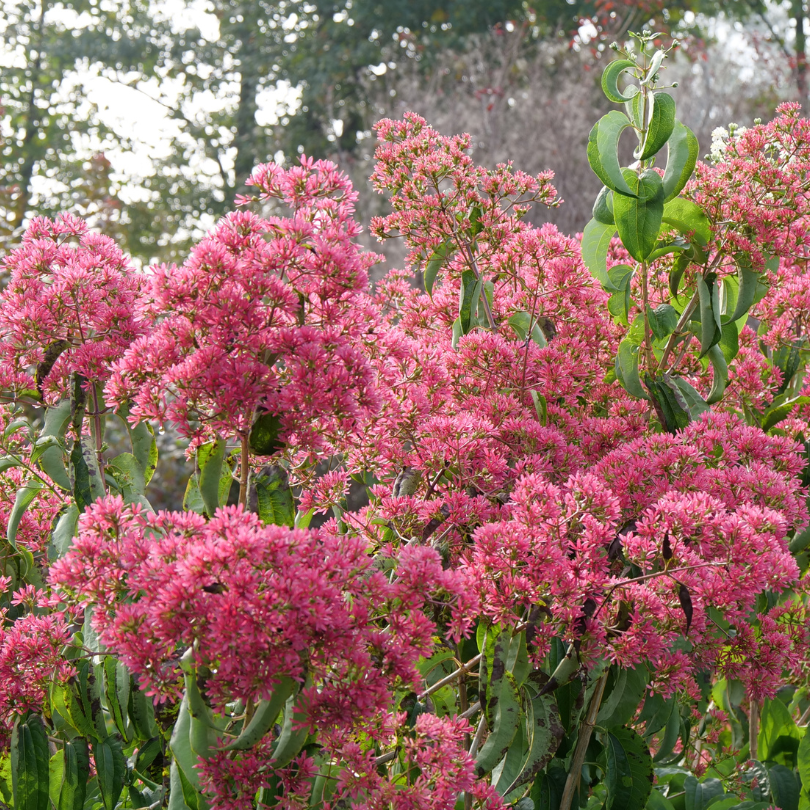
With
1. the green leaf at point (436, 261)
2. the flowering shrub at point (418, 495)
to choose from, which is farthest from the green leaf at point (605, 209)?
the green leaf at point (436, 261)

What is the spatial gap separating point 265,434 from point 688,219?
1.16m

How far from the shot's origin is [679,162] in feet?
5.86

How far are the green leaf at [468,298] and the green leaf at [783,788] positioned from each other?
4.58ft

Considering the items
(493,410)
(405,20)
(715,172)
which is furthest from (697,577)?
(405,20)

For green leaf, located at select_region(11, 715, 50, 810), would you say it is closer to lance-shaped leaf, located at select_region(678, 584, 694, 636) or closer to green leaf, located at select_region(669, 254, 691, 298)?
lance-shaped leaf, located at select_region(678, 584, 694, 636)

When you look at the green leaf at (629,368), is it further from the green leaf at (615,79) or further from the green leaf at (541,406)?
the green leaf at (615,79)

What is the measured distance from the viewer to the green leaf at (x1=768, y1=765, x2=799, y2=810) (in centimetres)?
214

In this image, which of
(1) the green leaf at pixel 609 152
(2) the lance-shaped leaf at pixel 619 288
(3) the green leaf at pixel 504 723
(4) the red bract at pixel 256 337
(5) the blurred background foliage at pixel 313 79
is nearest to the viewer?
(4) the red bract at pixel 256 337

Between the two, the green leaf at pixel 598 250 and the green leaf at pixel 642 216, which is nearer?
the green leaf at pixel 642 216

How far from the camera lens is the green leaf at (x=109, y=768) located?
1.61 m

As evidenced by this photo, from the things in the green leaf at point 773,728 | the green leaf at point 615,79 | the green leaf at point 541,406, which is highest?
the green leaf at point 615,79

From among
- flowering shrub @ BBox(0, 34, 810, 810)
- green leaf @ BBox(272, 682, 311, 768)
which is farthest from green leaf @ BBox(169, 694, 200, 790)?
green leaf @ BBox(272, 682, 311, 768)

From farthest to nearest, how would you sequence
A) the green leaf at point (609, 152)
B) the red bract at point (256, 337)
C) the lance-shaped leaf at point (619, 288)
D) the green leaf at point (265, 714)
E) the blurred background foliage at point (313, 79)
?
the blurred background foliage at point (313, 79) < the lance-shaped leaf at point (619, 288) < the green leaf at point (609, 152) < the red bract at point (256, 337) < the green leaf at point (265, 714)

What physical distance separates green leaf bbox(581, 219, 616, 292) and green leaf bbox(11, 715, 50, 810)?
1.51 meters
